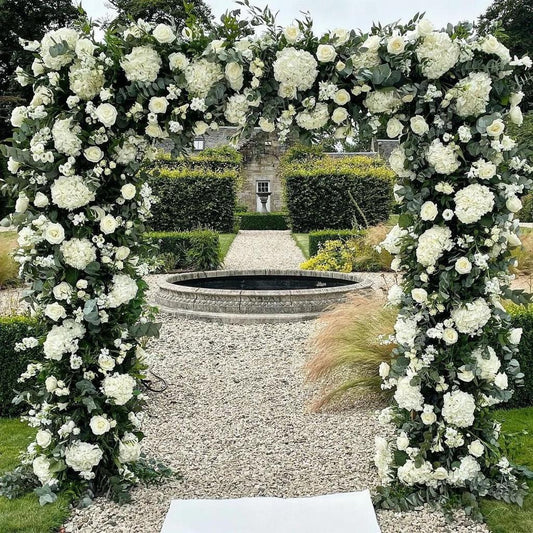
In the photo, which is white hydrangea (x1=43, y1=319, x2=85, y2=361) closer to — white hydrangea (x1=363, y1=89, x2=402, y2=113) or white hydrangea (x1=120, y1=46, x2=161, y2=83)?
white hydrangea (x1=120, y1=46, x2=161, y2=83)

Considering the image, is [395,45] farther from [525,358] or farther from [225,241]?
[225,241]

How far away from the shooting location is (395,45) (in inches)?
125

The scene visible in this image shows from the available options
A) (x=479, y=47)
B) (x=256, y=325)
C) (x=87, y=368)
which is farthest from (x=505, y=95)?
(x=256, y=325)

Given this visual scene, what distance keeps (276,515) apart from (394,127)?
7.04 feet

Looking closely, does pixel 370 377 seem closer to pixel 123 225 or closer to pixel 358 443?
pixel 358 443

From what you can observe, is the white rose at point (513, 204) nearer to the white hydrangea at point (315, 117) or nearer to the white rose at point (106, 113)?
the white hydrangea at point (315, 117)

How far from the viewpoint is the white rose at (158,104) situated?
3.26 meters

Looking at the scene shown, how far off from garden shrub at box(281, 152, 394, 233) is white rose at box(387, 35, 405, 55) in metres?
14.7

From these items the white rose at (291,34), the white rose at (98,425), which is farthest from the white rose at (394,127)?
the white rose at (98,425)

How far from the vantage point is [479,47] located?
316 cm

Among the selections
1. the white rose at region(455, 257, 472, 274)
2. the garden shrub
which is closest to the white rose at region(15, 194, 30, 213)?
the white rose at region(455, 257, 472, 274)

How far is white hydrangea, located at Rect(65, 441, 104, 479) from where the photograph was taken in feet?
11.6

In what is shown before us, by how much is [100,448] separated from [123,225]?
1.28 meters

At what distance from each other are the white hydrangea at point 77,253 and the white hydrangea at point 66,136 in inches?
18.6
